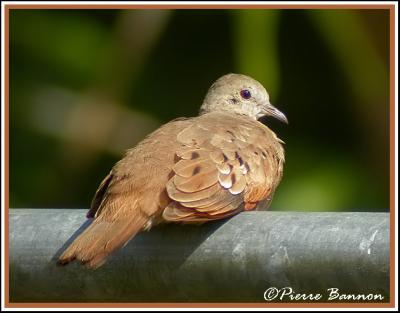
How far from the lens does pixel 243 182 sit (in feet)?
15.4

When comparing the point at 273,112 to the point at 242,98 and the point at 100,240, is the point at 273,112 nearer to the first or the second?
the point at 242,98

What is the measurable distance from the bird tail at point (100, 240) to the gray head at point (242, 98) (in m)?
2.13

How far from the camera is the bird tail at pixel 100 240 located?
366 centimetres

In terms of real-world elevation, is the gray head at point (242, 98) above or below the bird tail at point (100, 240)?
above

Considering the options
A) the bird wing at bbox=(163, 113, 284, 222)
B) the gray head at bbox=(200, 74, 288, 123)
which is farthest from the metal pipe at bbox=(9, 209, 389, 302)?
the gray head at bbox=(200, 74, 288, 123)

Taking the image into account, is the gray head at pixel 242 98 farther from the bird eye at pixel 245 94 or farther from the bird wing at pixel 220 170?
the bird wing at pixel 220 170

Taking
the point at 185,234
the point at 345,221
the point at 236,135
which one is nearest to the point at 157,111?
the point at 236,135

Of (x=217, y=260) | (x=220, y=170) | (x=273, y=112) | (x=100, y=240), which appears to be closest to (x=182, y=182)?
(x=220, y=170)

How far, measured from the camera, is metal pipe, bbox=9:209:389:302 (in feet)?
10.7

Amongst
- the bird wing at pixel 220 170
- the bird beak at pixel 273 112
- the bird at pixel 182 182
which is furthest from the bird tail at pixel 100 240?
the bird beak at pixel 273 112

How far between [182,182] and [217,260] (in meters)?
0.88

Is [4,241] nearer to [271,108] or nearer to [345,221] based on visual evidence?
[345,221]

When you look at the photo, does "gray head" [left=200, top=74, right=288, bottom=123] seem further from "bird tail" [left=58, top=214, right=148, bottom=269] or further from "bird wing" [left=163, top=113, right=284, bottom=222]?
"bird tail" [left=58, top=214, right=148, bottom=269]

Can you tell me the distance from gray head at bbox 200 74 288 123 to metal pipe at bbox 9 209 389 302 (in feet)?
7.75
